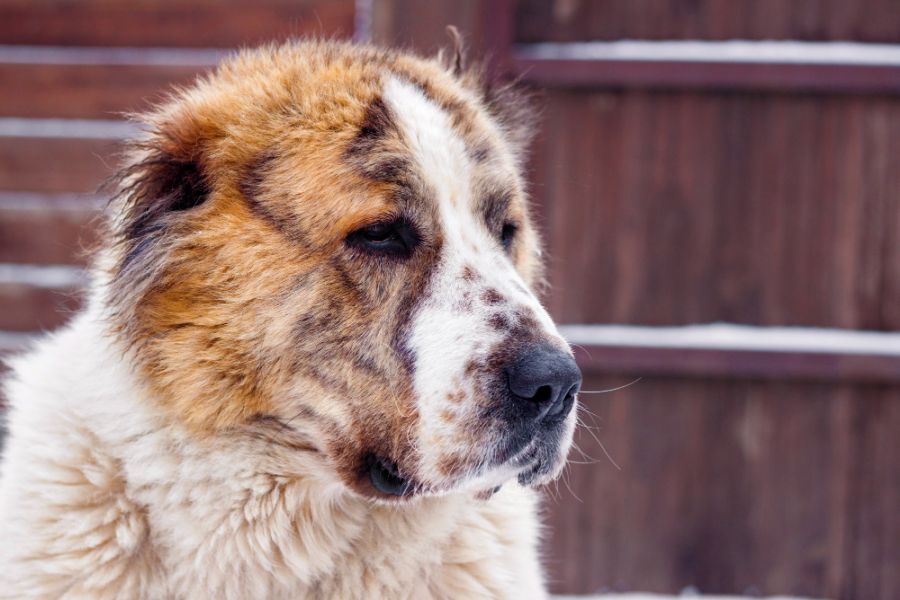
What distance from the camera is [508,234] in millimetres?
2873

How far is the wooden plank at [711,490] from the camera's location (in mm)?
5234

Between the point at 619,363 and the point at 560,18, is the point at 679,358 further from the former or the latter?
the point at 560,18

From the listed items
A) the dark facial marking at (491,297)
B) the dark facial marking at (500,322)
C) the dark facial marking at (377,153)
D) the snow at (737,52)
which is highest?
the snow at (737,52)

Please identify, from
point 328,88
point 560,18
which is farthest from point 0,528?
point 560,18

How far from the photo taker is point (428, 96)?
2752 mm


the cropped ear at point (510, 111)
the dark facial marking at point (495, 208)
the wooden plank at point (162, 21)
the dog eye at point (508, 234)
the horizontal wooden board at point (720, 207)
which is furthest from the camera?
the wooden plank at point (162, 21)

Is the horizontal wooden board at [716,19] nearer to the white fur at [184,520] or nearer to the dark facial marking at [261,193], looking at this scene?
the dark facial marking at [261,193]

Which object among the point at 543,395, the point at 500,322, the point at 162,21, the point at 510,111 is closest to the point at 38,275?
the point at 162,21

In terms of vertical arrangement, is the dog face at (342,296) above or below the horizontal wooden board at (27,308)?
above

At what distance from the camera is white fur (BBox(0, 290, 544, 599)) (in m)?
2.42

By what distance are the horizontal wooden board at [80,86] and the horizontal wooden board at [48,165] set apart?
0.18 m

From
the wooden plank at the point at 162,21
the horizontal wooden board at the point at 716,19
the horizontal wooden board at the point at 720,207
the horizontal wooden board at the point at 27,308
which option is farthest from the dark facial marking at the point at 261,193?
the horizontal wooden board at the point at 27,308

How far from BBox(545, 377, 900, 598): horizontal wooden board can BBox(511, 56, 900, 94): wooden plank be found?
1.50 m

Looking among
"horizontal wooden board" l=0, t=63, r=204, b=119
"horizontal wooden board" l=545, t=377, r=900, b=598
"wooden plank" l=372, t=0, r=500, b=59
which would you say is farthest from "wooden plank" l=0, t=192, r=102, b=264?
"horizontal wooden board" l=545, t=377, r=900, b=598
